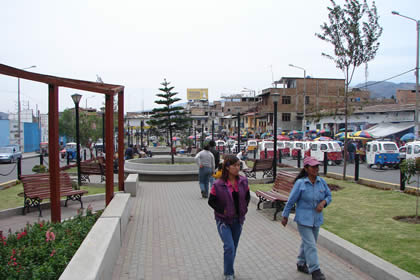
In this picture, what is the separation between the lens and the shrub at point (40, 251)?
12.8 feet

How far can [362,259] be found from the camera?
203 inches

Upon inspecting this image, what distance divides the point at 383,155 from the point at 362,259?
19483mm

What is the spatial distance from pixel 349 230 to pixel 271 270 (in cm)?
227

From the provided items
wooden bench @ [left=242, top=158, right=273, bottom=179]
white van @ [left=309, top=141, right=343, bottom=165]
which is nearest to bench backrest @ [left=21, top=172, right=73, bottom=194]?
wooden bench @ [left=242, top=158, right=273, bottom=179]

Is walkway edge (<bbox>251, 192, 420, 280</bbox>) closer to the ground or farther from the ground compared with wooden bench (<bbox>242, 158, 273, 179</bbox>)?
closer to the ground

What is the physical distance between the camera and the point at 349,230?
6875mm

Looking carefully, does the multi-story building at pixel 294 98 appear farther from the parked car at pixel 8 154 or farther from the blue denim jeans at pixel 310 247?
the blue denim jeans at pixel 310 247

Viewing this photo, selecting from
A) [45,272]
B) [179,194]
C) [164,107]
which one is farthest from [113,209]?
[164,107]

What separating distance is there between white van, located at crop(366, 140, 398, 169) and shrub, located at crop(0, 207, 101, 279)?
20538mm

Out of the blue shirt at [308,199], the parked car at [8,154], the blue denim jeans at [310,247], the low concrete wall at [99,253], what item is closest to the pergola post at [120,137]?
the low concrete wall at [99,253]

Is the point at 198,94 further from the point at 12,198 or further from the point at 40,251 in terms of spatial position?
the point at 40,251

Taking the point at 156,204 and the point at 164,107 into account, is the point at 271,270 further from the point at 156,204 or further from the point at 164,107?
the point at 164,107

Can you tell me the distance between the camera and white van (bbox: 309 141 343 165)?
2695cm

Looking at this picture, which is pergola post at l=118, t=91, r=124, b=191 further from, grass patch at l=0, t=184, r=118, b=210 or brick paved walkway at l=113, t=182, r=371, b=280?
grass patch at l=0, t=184, r=118, b=210
